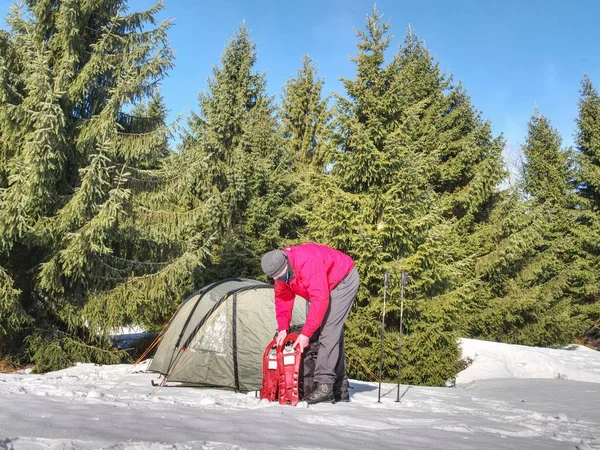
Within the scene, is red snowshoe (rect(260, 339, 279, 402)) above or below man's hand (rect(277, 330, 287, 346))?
below

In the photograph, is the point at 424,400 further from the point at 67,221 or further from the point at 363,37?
the point at 363,37

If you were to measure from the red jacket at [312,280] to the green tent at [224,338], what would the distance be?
191 centimetres

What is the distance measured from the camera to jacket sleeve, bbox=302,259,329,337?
490cm

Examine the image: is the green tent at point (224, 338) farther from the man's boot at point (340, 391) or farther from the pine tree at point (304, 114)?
the pine tree at point (304, 114)

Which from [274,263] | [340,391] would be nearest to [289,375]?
[340,391]

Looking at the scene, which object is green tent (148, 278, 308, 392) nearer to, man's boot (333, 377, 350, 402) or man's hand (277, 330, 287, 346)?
Answer: man's boot (333, 377, 350, 402)

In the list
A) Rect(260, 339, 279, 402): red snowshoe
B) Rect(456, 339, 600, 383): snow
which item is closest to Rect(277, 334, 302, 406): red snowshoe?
Rect(260, 339, 279, 402): red snowshoe

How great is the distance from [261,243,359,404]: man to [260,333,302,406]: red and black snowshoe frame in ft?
0.38

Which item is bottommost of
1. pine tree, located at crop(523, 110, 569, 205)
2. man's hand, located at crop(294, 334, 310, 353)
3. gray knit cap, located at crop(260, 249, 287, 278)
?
man's hand, located at crop(294, 334, 310, 353)

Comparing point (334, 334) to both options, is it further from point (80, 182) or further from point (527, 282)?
point (527, 282)

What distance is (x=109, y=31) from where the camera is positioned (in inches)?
384

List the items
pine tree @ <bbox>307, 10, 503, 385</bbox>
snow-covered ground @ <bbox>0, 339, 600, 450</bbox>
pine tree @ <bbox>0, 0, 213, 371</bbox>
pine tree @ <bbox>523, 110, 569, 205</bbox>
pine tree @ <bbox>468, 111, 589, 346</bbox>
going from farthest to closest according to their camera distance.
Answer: pine tree @ <bbox>523, 110, 569, 205</bbox> → pine tree @ <bbox>468, 111, 589, 346</bbox> → pine tree @ <bbox>307, 10, 503, 385</bbox> → pine tree @ <bbox>0, 0, 213, 371</bbox> → snow-covered ground @ <bbox>0, 339, 600, 450</bbox>

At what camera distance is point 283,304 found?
5438 mm

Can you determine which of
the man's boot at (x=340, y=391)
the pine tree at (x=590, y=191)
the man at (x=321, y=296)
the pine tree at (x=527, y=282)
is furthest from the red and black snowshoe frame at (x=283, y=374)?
the pine tree at (x=590, y=191)
